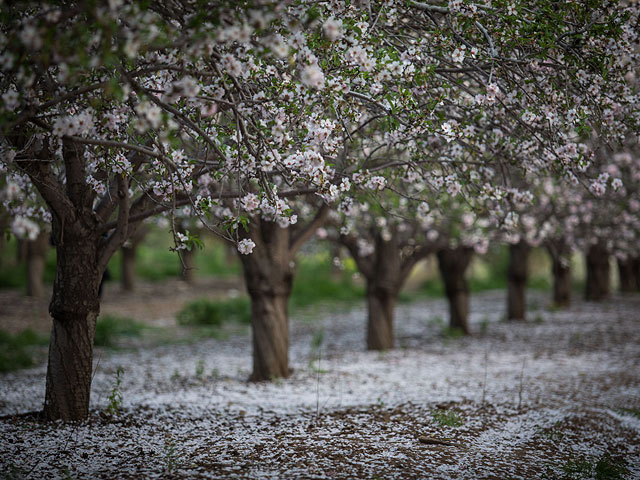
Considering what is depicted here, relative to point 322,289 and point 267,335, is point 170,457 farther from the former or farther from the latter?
point 322,289

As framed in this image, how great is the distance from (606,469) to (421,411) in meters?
2.20

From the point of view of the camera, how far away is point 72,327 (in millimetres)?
5586

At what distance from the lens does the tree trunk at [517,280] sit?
637 inches

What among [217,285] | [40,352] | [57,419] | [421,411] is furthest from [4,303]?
[421,411]

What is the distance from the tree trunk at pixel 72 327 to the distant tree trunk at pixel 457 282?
9.90 m

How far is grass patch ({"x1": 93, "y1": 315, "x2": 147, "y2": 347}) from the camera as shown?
41.4ft

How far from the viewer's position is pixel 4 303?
1817 centimetres

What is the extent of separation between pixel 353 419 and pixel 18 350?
779cm

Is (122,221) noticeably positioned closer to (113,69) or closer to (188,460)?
(113,69)

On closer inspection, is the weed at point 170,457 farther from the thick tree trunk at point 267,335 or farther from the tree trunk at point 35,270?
the tree trunk at point 35,270

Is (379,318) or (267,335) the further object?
(379,318)

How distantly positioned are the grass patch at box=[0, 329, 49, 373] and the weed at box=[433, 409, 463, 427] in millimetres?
7454

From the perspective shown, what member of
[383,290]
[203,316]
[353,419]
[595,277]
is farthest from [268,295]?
[595,277]

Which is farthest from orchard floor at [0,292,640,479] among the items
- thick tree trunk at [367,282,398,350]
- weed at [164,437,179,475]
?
thick tree trunk at [367,282,398,350]
